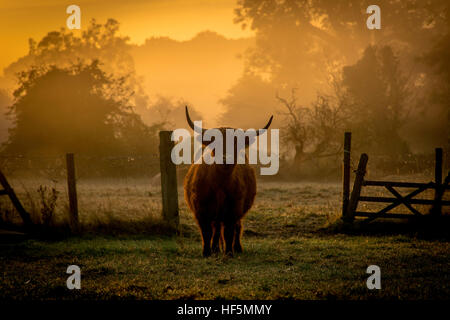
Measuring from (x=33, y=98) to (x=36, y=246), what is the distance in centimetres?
2019

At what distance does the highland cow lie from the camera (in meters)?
7.20

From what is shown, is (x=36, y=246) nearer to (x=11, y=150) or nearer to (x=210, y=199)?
(x=210, y=199)

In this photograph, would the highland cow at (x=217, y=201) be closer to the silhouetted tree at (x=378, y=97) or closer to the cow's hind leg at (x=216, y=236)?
the cow's hind leg at (x=216, y=236)

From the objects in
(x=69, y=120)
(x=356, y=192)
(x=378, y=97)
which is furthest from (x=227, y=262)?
(x=378, y=97)

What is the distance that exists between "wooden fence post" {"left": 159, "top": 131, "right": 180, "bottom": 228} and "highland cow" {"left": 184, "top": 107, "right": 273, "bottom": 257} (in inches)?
73.3

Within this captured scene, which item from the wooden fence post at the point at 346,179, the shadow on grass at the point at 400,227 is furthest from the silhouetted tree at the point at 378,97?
the shadow on grass at the point at 400,227

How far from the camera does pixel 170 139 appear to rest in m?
9.80

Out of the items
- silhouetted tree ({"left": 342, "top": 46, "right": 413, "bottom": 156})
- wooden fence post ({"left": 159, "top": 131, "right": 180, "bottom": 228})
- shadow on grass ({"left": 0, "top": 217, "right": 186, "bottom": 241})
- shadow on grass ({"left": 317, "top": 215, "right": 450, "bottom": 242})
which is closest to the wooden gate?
shadow on grass ({"left": 317, "top": 215, "right": 450, "bottom": 242})

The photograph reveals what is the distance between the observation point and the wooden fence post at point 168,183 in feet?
31.4

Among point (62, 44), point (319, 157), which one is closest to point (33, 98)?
point (319, 157)

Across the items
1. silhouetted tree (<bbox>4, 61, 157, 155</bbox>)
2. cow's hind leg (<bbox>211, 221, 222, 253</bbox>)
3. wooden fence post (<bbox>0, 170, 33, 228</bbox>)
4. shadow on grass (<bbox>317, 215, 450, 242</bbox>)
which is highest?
silhouetted tree (<bbox>4, 61, 157, 155</bbox>)

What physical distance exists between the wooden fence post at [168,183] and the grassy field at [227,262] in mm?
296

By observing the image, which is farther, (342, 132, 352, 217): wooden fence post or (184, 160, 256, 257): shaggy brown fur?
(342, 132, 352, 217): wooden fence post

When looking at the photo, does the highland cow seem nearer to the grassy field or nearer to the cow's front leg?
the cow's front leg
